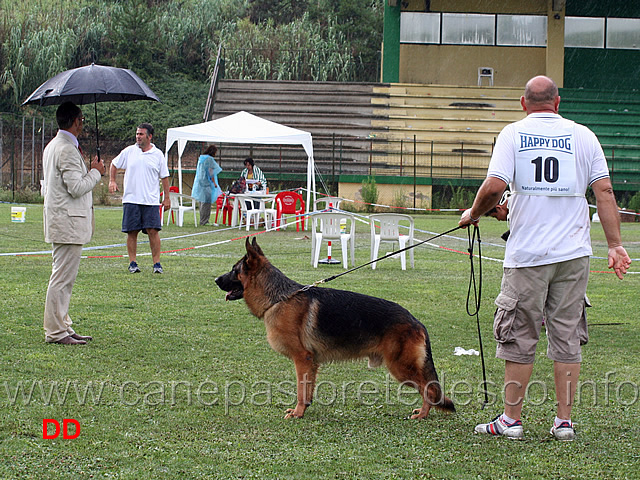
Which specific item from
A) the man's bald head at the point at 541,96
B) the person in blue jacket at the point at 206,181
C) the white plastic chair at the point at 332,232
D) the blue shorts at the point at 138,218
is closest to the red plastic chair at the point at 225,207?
the person in blue jacket at the point at 206,181

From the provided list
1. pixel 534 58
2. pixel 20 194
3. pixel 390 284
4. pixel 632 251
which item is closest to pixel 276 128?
pixel 632 251

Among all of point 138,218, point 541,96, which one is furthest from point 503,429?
point 138,218

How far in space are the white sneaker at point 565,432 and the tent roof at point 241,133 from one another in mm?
15762

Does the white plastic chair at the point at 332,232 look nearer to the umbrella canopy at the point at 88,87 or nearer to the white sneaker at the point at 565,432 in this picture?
the umbrella canopy at the point at 88,87

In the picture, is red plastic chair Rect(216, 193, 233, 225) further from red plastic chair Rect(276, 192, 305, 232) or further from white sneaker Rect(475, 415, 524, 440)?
white sneaker Rect(475, 415, 524, 440)

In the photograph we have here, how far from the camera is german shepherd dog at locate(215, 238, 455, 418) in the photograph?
455cm

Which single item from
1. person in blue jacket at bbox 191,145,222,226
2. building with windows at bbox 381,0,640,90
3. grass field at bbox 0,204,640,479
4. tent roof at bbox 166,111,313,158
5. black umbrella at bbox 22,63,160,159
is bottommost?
grass field at bbox 0,204,640,479

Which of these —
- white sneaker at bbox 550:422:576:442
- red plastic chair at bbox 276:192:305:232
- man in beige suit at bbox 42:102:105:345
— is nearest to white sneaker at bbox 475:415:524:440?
white sneaker at bbox 550:422:576:442

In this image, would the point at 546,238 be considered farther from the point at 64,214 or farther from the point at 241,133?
the point at 241,133

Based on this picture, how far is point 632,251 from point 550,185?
12339 mm

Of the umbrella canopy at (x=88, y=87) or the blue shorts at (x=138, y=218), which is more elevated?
the umbrella canopy at (x=88, y=87)

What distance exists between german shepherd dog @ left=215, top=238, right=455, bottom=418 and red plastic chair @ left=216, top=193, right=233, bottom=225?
15.5 m

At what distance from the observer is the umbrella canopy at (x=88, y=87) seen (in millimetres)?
7590

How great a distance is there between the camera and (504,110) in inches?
1304
